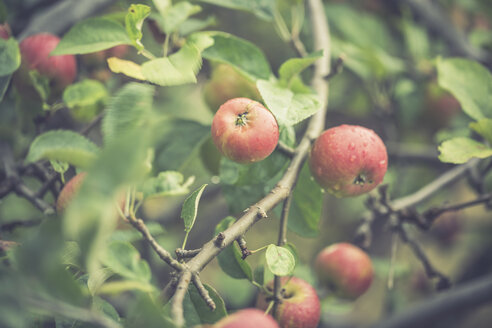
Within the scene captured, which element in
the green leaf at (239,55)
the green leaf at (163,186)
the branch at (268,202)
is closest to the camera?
the branch at (268,202)

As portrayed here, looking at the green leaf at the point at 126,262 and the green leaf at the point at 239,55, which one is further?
the green leaf at the point at 239,55

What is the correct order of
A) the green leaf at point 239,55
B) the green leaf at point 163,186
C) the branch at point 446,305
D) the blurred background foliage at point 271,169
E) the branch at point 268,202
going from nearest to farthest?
the blurred background foliage at point 271,169
the branch at point 268,202
the green leaf at point 163,186
the green leaf at point 239,55
the branch at point 446,305

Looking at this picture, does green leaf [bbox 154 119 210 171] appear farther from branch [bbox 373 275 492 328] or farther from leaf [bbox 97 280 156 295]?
branch [bbox 373 275 492 328]

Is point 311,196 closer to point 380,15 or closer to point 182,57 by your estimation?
point 182,57

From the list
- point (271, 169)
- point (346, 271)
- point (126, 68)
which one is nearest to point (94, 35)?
point (126, 68)

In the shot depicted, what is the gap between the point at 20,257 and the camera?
0.45 m

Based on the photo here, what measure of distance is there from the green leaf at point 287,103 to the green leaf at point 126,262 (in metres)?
0.33

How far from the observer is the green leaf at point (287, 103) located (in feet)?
2.24

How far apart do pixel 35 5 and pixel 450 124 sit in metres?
1.54

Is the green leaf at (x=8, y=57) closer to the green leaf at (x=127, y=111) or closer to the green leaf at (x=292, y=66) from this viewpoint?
the green leaf at (x=127, y=111)

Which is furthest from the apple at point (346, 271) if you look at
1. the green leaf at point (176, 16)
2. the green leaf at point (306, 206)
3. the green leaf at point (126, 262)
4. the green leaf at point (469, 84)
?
the green leaf at point (176, 16)

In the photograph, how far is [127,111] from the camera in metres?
0.66

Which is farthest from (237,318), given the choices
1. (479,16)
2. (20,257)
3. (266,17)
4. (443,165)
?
(479,16)

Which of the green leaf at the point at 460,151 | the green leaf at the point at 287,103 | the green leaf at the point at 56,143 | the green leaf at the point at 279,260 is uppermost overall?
the green leaf at the point at 287,103
